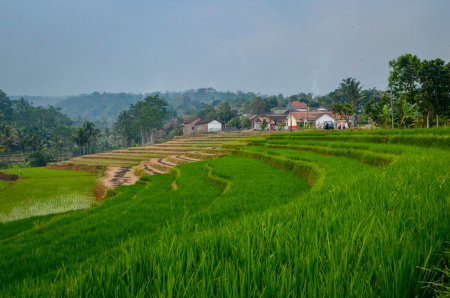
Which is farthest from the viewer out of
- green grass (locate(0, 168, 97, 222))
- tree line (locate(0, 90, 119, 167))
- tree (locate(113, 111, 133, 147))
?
tree (locate(113, 111, 133, 147))

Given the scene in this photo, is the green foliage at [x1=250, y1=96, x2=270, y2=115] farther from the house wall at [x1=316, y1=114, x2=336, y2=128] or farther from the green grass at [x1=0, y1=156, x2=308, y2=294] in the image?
the green grass at [x1=0, y1=156, x2=308, y2=294]

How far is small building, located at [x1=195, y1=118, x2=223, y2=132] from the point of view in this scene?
57438 millimetres

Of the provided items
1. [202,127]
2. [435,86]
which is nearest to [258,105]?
[202,127]

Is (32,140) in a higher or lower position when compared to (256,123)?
lower

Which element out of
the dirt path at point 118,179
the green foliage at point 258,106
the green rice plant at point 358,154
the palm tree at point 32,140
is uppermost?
the green foliage at point 258,106

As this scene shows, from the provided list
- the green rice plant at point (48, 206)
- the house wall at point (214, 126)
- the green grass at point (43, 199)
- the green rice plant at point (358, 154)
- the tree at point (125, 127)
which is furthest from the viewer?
the tree at point (125, 127)

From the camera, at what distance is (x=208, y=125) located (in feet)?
189

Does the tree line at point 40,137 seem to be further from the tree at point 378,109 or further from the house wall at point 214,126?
the tree at point 378,109

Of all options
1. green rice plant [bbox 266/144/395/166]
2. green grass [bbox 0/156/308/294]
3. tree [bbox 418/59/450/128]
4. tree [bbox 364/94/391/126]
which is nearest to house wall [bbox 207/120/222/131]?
tree [bbox 364/94/391/126]

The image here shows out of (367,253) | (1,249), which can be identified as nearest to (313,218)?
(367,253)

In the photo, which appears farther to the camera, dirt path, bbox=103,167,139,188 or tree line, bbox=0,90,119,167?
tree line, bbox=0,90,119,167

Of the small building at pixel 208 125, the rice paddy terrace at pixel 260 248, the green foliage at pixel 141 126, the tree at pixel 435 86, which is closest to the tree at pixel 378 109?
the tree at pixel 435 86

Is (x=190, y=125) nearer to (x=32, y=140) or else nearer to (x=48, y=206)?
(x=32, y=140)

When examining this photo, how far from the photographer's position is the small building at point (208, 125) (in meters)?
57.4
